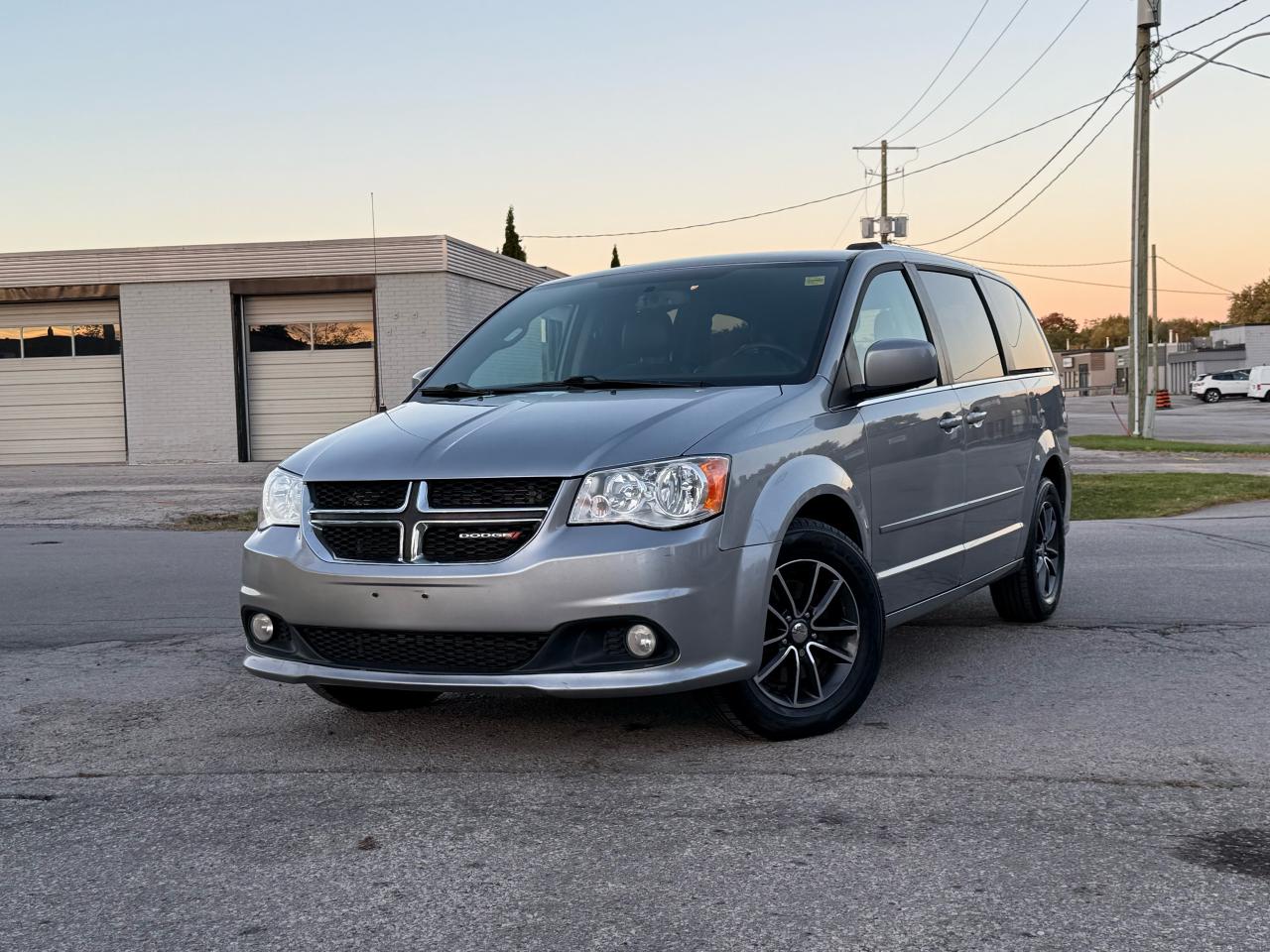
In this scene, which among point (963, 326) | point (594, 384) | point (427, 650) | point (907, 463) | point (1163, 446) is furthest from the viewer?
point (1163, 446)

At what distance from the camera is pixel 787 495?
4543mm

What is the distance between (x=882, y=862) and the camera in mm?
3461

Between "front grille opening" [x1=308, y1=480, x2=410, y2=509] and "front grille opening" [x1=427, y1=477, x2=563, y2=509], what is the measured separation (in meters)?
0.13

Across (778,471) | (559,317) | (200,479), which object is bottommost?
(200,479)

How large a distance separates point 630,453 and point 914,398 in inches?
68.0

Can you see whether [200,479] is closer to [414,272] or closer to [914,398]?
[414,272]

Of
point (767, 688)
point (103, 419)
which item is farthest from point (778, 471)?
point (103, 419)

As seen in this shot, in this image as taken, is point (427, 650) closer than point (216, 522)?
Yes

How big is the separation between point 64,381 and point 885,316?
2827 centimetres

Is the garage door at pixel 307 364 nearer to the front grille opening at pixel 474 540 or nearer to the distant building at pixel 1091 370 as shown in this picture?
the front grille opening at pixel 474 540

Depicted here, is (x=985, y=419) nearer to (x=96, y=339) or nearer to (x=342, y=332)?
(x=342, y=332)

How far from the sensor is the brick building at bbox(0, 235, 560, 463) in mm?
28781

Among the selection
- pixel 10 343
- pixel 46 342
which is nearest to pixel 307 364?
pixel 46 342

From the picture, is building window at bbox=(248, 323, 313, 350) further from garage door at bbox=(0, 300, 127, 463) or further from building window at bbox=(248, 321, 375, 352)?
garage door at bbox=(0, 300, 127, 463)
